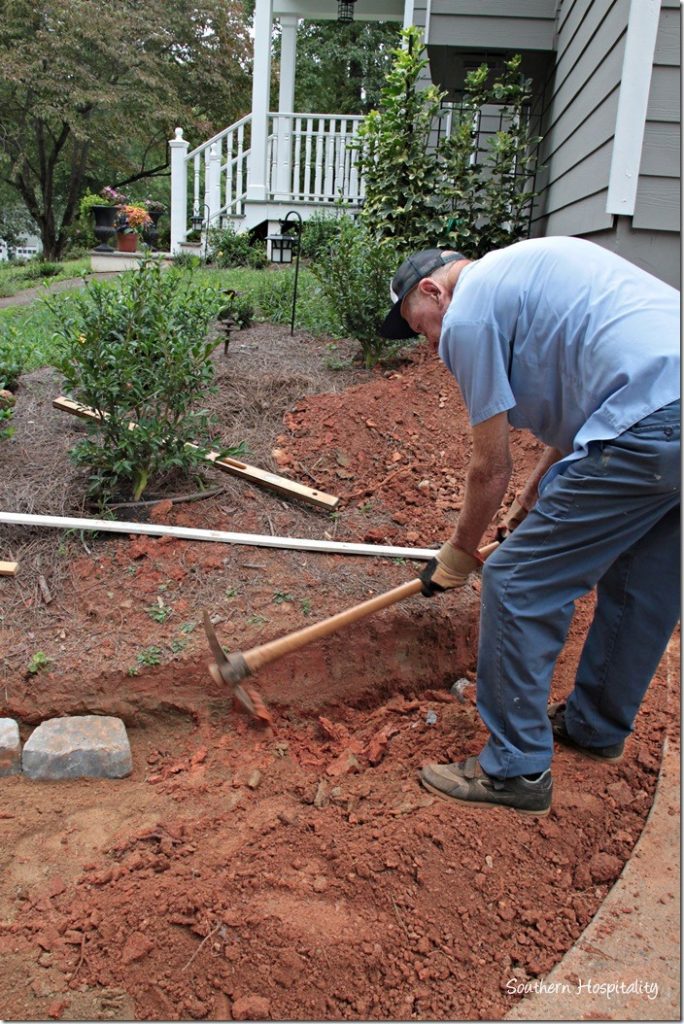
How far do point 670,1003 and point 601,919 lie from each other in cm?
26

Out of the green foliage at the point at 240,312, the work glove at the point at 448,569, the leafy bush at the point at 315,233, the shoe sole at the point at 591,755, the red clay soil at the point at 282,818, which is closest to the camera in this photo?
the red clay soil at the point at 282,818

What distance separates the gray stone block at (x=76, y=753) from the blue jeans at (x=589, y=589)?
4.44ft

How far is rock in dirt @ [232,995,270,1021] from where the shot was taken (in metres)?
1.99

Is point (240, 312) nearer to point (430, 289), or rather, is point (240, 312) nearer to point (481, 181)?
point (481, 181)

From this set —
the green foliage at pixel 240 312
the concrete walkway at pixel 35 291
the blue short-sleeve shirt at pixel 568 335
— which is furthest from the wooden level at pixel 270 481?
the concrete walkway at pixel 35 291

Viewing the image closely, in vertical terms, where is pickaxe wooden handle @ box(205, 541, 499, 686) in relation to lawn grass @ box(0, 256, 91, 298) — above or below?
below

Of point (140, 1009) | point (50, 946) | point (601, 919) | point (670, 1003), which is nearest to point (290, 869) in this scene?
point (140, 1009)

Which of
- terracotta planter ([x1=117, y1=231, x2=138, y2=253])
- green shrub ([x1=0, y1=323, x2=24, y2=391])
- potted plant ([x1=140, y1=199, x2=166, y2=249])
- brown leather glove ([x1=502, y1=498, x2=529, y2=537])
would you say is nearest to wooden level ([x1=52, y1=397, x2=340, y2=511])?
green shrub ([x1=0, y1=323, x2=24, y2=391])

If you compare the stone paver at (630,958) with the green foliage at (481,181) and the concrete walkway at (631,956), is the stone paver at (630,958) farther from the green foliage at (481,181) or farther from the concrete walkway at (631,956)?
the green foliage at (481,181)

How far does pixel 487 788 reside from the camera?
98.3 inches

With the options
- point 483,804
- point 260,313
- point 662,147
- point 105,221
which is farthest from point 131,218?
point 483,804

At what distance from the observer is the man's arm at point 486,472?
2270 mm

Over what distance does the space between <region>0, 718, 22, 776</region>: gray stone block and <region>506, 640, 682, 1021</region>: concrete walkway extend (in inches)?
75.9

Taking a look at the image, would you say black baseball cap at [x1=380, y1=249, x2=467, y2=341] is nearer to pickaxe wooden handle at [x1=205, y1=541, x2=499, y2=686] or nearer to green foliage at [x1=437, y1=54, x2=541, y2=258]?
pickaxe wooden handle at [x1=205, y1=541, x2=499, y2=686]
